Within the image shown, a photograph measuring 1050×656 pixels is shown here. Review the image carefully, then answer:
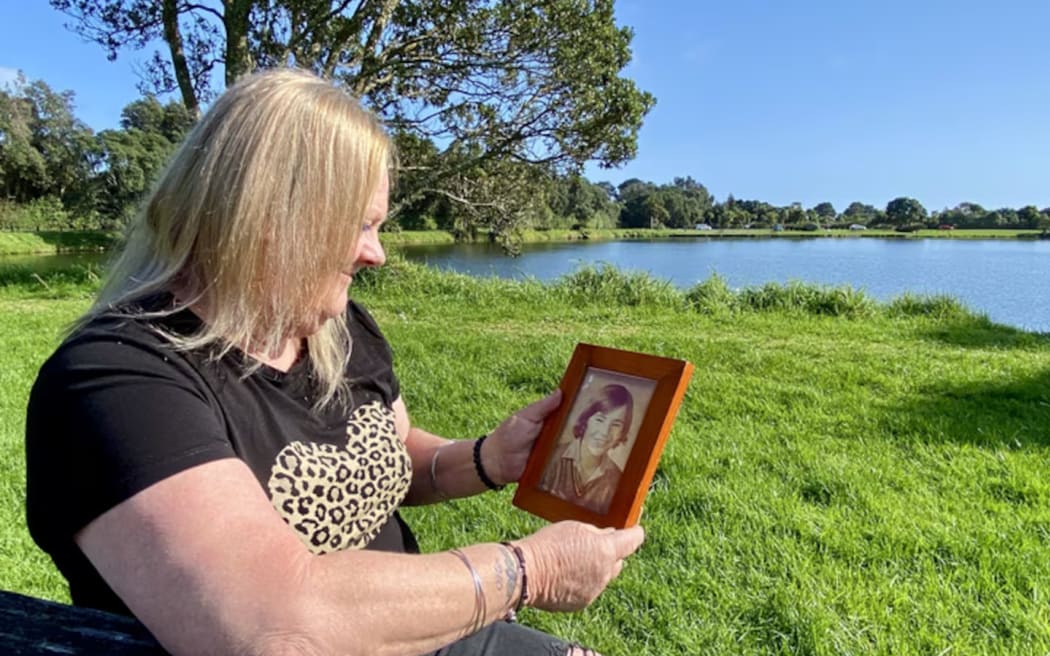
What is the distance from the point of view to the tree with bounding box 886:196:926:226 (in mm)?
42688

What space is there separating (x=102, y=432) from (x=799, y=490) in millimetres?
2825

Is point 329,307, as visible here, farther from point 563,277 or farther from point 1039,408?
point 563,277

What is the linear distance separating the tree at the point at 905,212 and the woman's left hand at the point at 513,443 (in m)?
47.7

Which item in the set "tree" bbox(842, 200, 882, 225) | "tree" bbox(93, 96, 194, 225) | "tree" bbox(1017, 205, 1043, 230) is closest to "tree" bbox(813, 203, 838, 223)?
"tree" bbox(842, 200, 882, 225)

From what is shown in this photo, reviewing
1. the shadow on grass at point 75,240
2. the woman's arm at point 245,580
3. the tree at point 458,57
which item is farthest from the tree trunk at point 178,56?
the shadow on grass at point 75,240

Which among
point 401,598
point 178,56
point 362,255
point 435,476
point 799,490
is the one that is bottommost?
point 799,490

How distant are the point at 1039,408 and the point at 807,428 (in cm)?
165

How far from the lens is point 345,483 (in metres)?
1.10

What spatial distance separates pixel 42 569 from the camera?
2.36 metres

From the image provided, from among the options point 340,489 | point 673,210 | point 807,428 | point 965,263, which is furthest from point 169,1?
point 673,210

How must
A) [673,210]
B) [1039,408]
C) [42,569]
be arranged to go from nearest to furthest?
1. [42,569]
2. [1039,408]
3. [673,210]

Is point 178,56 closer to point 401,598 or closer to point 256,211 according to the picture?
point 256,211

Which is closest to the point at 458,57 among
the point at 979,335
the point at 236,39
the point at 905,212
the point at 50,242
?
the point at 236,39

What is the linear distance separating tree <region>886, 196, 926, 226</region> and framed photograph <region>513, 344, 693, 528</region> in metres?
47.8
